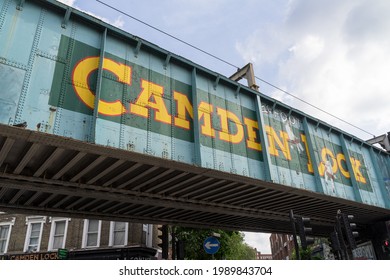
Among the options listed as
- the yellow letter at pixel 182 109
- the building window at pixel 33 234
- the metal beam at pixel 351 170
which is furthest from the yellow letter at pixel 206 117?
the building window at pixel 33 234

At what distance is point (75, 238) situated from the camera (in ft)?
87.6

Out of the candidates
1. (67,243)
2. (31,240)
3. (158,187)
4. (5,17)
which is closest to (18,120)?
(5,17)

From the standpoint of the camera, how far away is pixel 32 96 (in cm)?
934

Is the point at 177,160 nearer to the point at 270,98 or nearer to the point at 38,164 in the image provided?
the point at 38,164

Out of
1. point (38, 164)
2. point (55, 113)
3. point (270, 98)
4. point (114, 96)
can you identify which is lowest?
point (38, 164)

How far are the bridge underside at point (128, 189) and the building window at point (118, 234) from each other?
850 centimetres

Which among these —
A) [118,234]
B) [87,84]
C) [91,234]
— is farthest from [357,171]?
[91,234]

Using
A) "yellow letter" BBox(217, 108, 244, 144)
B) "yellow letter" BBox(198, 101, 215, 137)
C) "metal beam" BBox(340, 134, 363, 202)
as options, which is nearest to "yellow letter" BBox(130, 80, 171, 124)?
"yellow letter" BBox(198, 101, 215, 137)

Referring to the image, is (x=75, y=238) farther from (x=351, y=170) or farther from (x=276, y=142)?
(x=351, y=170)

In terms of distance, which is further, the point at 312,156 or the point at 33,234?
the point at 33,234

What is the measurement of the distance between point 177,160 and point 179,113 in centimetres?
198

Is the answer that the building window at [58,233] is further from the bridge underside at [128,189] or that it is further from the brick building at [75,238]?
the bridge underside at [128,189]

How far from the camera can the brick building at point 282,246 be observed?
239 ft

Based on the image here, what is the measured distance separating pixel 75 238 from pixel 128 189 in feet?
52.7
